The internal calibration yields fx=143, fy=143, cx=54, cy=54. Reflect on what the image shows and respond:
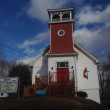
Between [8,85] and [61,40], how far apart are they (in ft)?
31.1

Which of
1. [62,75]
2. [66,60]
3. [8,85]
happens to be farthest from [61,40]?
[8,85]

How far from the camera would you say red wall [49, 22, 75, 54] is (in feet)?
55.9

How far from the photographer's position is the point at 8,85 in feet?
32.1

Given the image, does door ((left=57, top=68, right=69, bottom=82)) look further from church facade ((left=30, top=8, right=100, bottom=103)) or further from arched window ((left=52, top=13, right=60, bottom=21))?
arched window ((left=52, top=13, right=60, bottom=21))

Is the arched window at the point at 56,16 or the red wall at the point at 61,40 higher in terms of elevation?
the arched window at the point at 56,16

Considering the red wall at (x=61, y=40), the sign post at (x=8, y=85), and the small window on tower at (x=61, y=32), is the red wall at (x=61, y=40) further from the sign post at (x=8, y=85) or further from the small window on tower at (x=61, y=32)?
the sign post at (x=8, y=85)

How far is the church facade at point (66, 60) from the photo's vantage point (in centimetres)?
1644

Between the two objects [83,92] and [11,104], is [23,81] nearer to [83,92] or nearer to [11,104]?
[83,92]

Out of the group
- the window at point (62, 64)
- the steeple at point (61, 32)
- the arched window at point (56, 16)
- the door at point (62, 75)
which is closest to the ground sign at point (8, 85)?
the door at point (62, 75)

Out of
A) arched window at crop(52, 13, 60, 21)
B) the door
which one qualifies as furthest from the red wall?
the door

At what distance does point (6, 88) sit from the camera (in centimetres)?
975

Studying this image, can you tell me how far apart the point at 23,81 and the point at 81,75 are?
30.7ft

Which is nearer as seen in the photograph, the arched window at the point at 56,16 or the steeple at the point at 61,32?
the steeple at the point at 61,32

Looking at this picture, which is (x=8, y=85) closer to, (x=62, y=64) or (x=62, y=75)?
(x=62, y=75)
